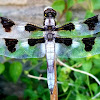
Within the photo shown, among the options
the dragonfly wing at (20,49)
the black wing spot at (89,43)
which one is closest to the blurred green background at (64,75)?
the black wing spot at (89,43)

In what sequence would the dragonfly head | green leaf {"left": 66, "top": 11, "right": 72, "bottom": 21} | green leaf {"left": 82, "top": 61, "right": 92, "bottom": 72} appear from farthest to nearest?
green leaf {"left": 66, "top": 11, "right": 72, "bottom": 21} < green leaf {"left": 82, "top": 61, "right": 92, "bottom": 72} < the dragonfly head

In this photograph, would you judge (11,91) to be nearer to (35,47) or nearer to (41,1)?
(41,1)

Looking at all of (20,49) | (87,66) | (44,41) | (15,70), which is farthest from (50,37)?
(15,70)

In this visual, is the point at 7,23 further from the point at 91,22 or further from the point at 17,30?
the point at 91,22

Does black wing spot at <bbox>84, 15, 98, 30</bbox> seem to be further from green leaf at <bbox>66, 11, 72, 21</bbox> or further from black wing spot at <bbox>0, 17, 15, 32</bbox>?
green leaf at <bbox>66, 11, 72, 21</bbox>

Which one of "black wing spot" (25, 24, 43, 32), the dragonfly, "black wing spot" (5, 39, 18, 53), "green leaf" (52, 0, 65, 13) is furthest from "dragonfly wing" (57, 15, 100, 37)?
"green leaf" (52, 0, 65, 13)

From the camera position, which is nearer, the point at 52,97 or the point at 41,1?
the point at 52,97

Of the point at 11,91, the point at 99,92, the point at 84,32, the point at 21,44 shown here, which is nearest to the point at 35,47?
the point at 21,44
